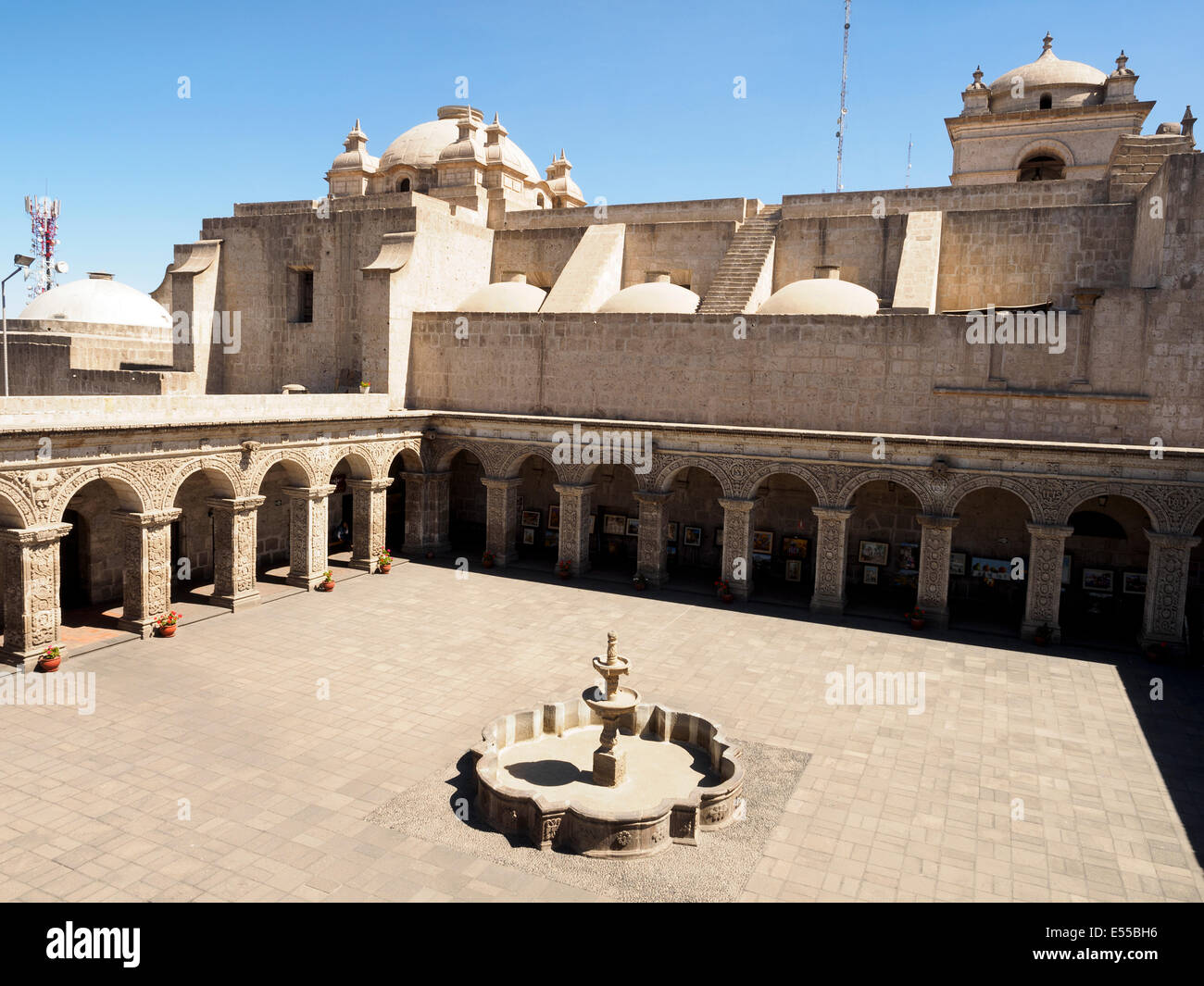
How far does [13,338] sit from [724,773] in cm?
2617

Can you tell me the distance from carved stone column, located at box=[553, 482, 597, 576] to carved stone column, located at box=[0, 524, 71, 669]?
1161 cm

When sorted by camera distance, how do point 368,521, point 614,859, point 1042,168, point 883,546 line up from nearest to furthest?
point 614,859, point 883,546, point 368,521, point 1042,168

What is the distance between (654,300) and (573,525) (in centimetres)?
674

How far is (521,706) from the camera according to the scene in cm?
1423

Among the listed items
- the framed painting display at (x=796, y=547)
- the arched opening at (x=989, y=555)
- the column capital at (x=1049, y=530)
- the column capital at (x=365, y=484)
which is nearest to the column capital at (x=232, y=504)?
the column capital at (x=365, y=484)

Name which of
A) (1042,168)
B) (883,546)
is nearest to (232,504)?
(883,546)

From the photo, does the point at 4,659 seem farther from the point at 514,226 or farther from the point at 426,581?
the point at 514,226

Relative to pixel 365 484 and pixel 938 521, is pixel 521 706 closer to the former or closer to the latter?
pixel 938 521

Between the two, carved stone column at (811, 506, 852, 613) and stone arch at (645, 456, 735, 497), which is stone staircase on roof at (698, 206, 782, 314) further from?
carved stone column at (811, 506, 852, 613)

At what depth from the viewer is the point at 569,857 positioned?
A: 991 cm

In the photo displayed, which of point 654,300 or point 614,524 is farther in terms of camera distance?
point 614,524

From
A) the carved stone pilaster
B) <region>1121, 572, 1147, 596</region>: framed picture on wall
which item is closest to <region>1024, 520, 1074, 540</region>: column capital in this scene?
<region>1121, 572, 1147, 596</region>: framed picture on wall

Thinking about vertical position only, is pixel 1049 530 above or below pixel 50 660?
above
